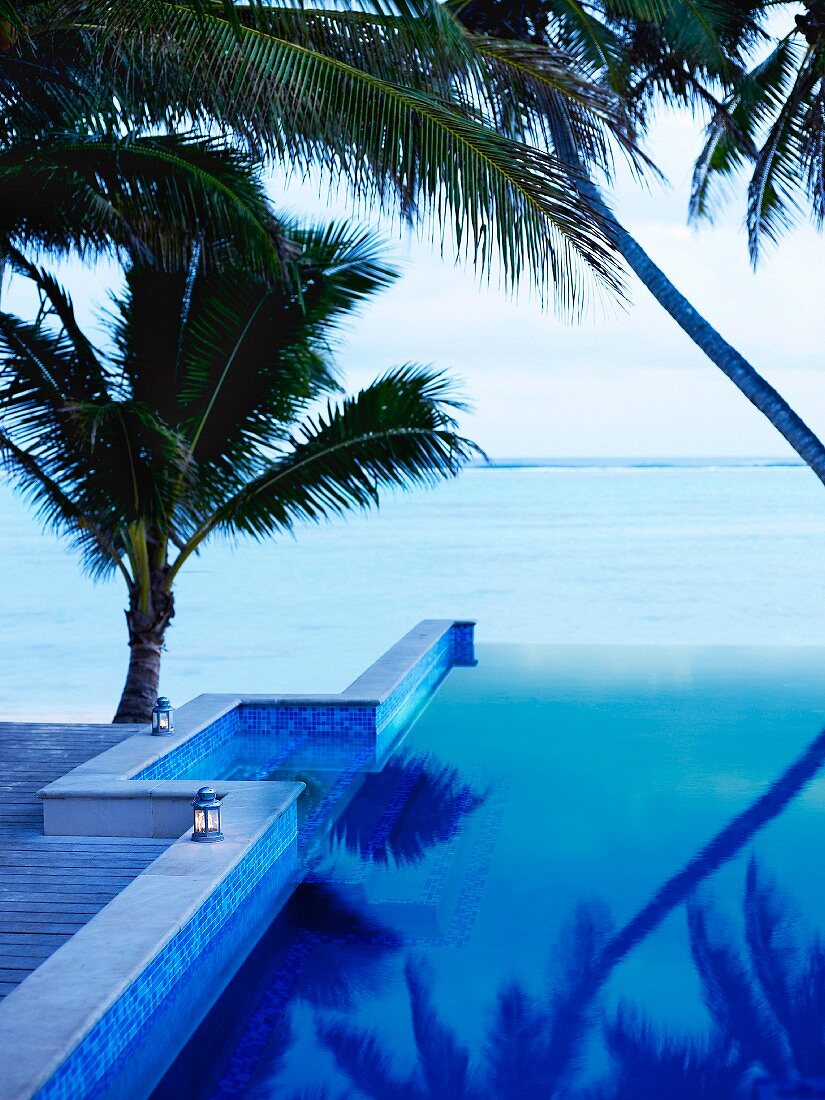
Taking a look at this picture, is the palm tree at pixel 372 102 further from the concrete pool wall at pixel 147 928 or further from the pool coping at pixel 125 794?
the pool coping at pixel 125 794

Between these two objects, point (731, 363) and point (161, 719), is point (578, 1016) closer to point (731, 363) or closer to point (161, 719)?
point (161, 719)

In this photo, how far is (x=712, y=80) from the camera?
30.6ft

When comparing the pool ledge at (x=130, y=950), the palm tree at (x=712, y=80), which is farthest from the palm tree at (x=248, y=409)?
the pool ledge at (x=130, y=950)

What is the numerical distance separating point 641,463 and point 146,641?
7092 cm

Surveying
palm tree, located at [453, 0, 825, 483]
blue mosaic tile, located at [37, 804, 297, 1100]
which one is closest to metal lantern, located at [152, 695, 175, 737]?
blue mosaic tile, located at [37, 804, 297, 1100]

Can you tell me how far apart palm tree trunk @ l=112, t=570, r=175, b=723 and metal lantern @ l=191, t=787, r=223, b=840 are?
3551mm

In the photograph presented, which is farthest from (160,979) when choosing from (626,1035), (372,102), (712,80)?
(712,80)

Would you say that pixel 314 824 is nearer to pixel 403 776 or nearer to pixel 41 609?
A: pixel 403 776

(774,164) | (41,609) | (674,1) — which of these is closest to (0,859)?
(674,1)

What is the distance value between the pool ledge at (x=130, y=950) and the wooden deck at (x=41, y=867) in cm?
23

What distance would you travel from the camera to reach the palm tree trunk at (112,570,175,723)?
793cm

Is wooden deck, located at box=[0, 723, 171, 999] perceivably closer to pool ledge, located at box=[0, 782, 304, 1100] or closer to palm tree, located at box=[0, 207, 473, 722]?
pool ledge, located at box=[0, 782, 304, 1100]

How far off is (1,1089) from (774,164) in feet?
31.1

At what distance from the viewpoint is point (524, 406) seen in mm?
34188
